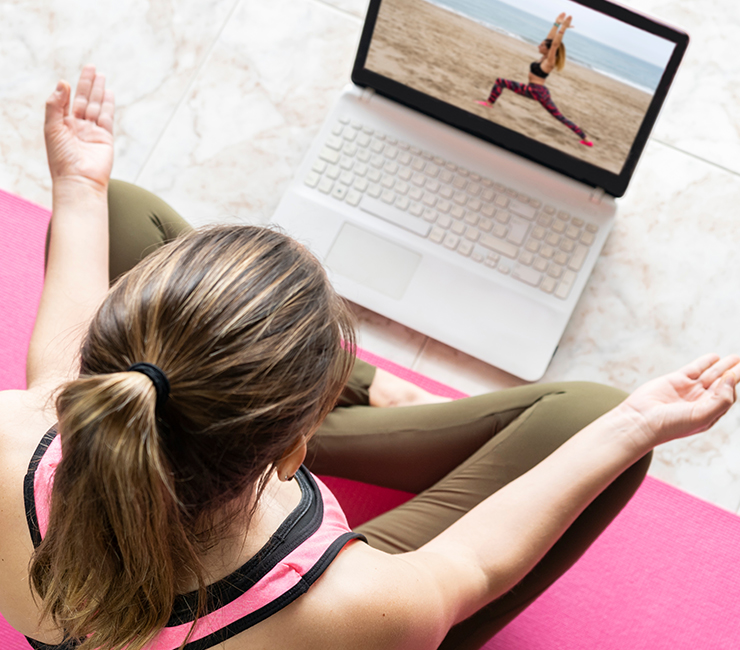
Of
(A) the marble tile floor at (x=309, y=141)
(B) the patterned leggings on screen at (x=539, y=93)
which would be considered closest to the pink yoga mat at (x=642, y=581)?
(A) the marble tile floor at (x=309, y=141)

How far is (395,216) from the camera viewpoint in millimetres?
974

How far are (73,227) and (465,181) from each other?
0.58m

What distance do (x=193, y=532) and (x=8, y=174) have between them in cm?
88

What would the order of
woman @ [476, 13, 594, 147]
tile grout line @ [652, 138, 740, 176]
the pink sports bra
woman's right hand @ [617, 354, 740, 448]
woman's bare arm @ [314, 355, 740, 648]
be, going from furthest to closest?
tile grout line @ [652, 138, 740, 176] → woman @ [476, 13, 594, 147] → woman's right hand @ [617, 354, 740, 448] → woman's bare arm @ [314, 355, 740, 648] → the pink sports bra

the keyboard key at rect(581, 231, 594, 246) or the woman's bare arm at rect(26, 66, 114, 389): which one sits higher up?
the keyboard key at rect(581, 231, 594, 246)

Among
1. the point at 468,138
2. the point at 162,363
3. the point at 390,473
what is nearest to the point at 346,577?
the point at 162,363

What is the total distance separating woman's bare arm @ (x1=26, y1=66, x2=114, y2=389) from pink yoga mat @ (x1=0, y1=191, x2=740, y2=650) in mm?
343

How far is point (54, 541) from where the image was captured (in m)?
0.44

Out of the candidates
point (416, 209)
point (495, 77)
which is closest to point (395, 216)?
point (416, 209)

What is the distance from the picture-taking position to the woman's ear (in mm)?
460

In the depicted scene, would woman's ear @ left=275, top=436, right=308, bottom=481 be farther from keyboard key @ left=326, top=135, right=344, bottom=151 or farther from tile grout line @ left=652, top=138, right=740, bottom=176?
tile grout line @ left=652, top=138, right=740, bottom=176

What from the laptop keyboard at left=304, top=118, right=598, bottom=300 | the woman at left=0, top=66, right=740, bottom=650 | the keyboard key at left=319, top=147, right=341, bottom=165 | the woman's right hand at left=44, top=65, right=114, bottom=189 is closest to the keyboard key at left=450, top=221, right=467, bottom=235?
the laptop keyboard at left=304, top=118, right=598, bottom=300

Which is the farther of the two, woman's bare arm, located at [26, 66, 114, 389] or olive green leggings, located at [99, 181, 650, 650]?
olive green leggings, located at [99, 181, 650, 650]

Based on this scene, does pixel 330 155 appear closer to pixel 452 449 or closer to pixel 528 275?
pixel 528 275
